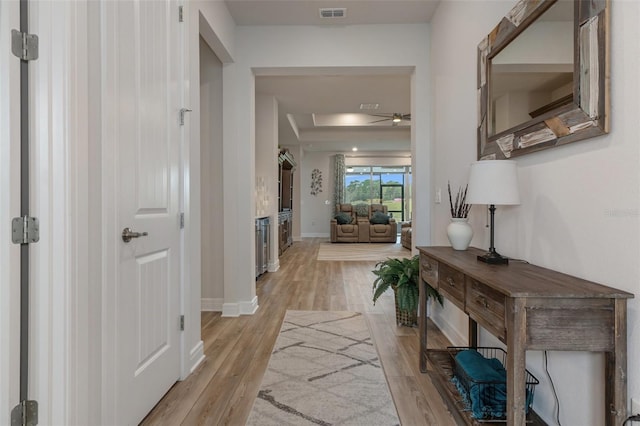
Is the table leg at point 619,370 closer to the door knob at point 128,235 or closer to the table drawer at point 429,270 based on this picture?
the table drawer at point 429,270

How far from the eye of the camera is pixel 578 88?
1.39m

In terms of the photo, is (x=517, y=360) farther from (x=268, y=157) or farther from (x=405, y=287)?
(x=268, y=157)

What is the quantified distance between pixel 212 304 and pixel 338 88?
144 inches

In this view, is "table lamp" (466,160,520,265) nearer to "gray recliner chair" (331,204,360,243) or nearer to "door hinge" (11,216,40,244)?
"door hinge" (11,216,40,244)

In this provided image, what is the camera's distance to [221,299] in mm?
3756

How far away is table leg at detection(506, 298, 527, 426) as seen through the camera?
1.19 m

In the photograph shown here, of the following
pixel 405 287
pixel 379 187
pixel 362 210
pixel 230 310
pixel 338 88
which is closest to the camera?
pixel 405 287

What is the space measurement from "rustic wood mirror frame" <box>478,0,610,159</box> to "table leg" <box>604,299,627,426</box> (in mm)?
621

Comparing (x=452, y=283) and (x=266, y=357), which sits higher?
(x=452, y=283)

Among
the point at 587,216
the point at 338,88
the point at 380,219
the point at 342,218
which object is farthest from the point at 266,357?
the point at 380,219

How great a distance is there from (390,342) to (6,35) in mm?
2818

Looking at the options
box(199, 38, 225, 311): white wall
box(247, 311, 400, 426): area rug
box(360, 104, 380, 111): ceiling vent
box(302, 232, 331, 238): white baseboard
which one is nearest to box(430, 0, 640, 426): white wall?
box(247, 311, 400, 426): area rug

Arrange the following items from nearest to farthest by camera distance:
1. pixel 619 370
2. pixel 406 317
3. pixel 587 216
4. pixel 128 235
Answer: pixel 619 370 → pixel 587 216 → pixel 128 235 → pixel 406 317

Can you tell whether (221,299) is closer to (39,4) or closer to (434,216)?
(434,216)
